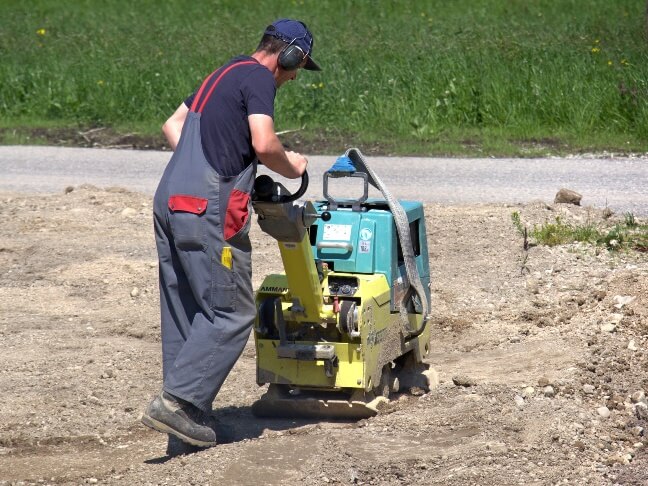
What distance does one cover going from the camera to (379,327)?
5.30 meters

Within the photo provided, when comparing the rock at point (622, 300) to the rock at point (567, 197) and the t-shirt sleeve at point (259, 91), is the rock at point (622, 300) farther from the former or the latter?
the t-shirt sleeve at point (259, 91)

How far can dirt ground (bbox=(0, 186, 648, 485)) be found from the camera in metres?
4.72

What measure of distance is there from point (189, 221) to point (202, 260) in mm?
174

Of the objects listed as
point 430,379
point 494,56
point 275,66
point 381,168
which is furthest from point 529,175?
point 275,66

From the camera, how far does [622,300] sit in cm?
663

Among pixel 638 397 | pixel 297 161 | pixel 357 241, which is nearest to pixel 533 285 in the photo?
pixel 638 397

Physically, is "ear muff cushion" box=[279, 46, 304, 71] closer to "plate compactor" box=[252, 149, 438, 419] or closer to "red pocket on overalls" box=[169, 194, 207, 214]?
"plate compactor" box=[252, 149, 438, 419]

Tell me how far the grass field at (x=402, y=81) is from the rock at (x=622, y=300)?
5500 millimetres

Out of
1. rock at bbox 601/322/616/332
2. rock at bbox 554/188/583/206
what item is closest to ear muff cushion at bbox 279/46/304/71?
rock at bbox 601/322/616/332

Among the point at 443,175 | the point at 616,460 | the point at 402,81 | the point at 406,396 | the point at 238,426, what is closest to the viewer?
the point at 616,460

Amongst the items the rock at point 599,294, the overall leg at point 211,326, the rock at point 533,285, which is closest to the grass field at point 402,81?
the rock at point 533,285

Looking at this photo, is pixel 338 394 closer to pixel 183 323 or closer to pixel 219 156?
pixel 183 323

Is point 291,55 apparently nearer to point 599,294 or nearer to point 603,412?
point 603,412

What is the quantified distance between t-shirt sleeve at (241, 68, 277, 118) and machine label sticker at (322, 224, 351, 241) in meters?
0.80
